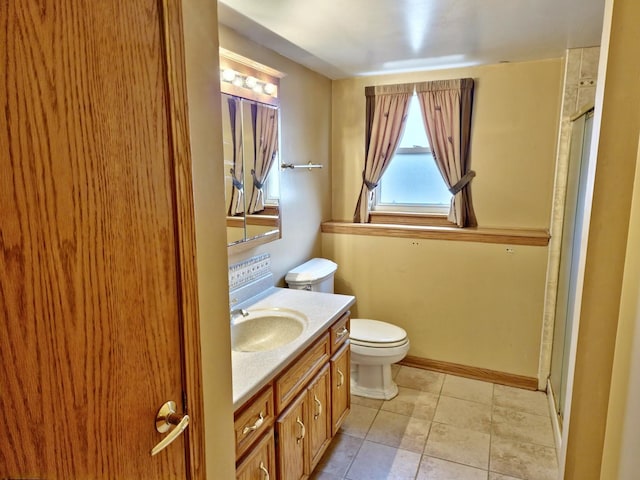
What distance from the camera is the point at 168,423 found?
37.6 inches

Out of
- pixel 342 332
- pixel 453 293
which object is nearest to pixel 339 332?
pixel 342 332

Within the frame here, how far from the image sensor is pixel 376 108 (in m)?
3.16

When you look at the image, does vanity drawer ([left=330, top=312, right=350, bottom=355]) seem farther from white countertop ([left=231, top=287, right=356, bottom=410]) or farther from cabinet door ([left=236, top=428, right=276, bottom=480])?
cabinet door ([left=236, top=428, right=276, bottom=480])

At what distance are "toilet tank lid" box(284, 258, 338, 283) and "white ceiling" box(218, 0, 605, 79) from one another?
138 cm

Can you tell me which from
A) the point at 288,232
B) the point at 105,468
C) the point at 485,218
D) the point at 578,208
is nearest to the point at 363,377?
the point at 288,232

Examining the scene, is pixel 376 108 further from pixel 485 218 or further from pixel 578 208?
pixel 578 208

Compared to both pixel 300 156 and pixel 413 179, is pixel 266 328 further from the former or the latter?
pixel 413 179

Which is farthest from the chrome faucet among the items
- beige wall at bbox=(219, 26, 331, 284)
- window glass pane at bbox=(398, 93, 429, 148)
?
window glass pane at bbox=(398, 93, 429, 148)

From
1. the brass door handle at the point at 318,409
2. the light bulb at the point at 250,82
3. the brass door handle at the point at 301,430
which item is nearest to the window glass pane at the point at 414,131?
the light bulb at the point at 250,82

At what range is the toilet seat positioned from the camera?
8.93 ft

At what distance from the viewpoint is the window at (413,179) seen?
3176 mm

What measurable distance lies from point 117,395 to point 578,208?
231 cm

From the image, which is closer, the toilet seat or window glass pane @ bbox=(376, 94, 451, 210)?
the toilet seat

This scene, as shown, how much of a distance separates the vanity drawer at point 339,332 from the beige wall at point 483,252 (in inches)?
41.5
